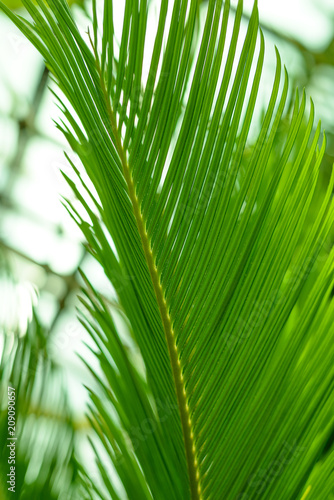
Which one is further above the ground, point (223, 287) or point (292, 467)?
point (223, 287)

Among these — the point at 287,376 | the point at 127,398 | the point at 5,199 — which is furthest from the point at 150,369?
the point at 5,199

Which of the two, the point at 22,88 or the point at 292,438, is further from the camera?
the point at 22,88

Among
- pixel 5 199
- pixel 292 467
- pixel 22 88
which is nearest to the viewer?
pixel 292 467

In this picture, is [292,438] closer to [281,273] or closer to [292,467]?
[292,467]

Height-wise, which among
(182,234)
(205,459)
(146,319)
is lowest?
(205,459)

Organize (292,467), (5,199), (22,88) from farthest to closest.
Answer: (5,199) < (22,88) < (292,467)
